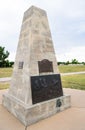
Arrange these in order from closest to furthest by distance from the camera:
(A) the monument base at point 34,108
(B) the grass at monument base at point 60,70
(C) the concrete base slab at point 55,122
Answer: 1. (C) the concrete base slab at point 55,122
2. (A) the monument base at point 34,108
3. (B) the grass at monument base at point 60,70

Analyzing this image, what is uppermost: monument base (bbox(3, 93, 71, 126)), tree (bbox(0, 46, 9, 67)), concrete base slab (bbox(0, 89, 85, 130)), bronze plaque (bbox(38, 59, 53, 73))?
tree (bbox(0, 46, 9, 67))

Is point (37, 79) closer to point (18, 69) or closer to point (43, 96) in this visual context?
point (43, 96)

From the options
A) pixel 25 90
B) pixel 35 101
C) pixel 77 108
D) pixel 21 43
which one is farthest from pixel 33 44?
pixel 77 108

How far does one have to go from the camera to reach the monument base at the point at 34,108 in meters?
3.14

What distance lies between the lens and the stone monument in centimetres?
339

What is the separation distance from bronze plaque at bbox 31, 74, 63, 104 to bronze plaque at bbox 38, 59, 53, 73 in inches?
8.3

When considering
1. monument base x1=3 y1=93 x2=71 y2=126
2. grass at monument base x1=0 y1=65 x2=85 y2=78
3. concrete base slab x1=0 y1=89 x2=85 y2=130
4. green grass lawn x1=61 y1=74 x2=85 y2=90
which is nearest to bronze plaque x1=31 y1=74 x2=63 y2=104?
monument base x1=3 y1=93 x2=71 y2=126

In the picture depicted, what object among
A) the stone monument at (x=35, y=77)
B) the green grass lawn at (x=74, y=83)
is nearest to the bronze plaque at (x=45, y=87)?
the stone monument at (x=35, y=77)

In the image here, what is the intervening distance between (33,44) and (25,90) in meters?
1.42

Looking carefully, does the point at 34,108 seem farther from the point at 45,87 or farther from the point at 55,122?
the point at 45,87

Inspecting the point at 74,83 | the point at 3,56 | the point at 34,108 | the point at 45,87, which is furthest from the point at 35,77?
the point at 3,56

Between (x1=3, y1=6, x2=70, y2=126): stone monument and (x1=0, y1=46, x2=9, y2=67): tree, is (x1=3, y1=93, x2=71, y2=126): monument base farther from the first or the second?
(x1=0, y1=46, x2=9, y2=67): tree

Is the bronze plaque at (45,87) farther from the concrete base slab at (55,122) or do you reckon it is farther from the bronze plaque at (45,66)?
the concrete base slab at (55,122)

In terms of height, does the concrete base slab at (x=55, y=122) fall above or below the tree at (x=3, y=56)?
below
